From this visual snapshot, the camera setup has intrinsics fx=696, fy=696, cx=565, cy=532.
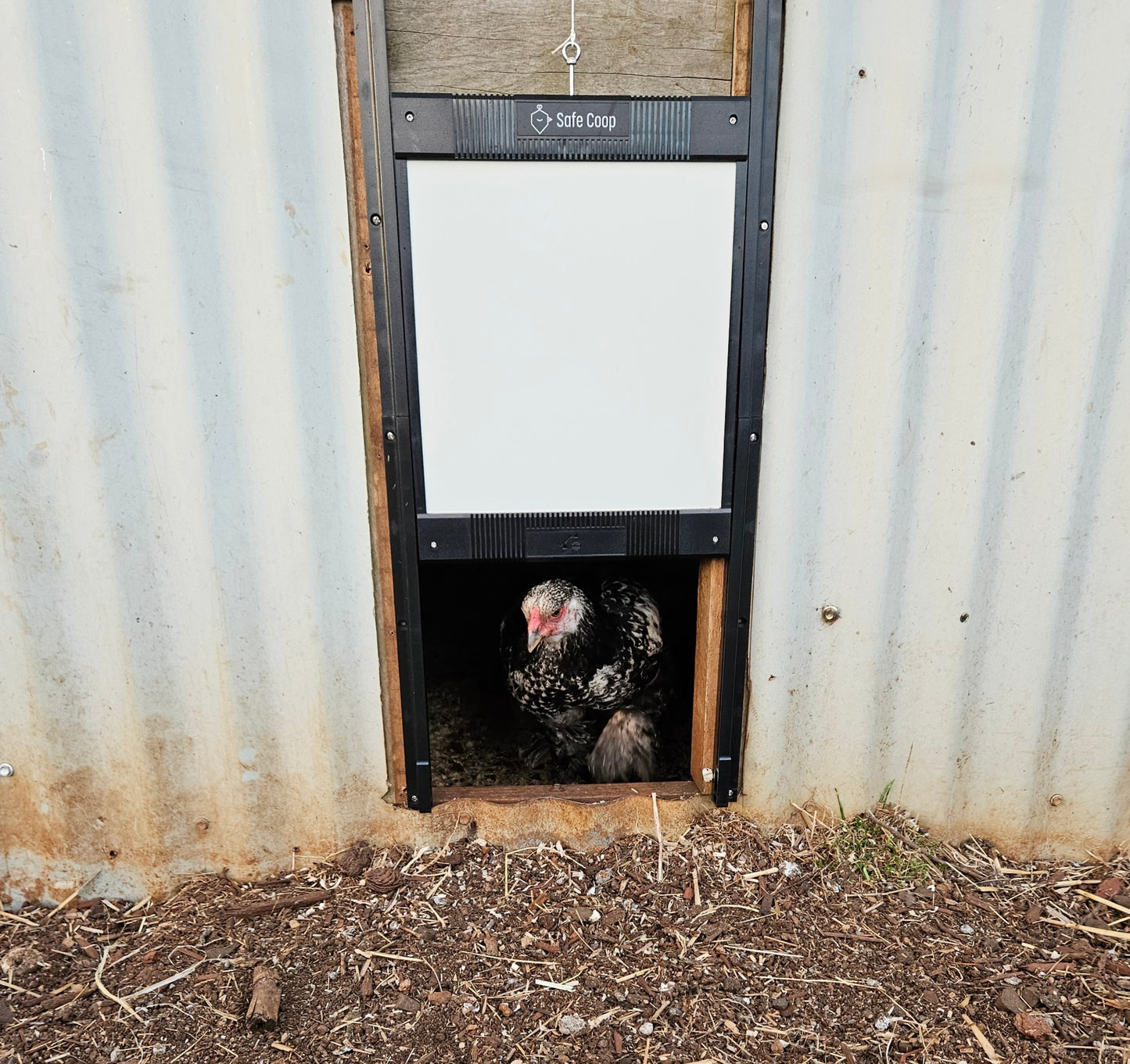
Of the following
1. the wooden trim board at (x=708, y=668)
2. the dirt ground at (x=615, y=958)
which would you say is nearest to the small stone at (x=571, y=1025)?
the dirt ground at (x=615, y=958)

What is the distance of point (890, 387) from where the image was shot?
159 cm

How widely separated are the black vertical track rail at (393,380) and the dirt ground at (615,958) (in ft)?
1.19

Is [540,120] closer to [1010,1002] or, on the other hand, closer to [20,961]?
[1010,1002]

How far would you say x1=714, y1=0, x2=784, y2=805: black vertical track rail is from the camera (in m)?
1.40

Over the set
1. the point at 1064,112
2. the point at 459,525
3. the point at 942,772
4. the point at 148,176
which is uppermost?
the point at 1064,112

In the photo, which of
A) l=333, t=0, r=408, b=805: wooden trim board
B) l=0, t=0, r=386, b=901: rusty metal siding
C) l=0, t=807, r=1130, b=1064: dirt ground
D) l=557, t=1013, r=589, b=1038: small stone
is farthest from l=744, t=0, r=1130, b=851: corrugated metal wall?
l=0, t=0, r=386, b=901: rusty metal siding

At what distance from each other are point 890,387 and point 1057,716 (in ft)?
3.32

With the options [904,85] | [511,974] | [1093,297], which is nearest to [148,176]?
[904,85]

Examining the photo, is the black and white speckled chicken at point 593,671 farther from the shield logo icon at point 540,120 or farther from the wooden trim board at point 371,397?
the shield logo icon at point 540,120

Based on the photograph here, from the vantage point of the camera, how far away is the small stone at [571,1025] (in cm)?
141

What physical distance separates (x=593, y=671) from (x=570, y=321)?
1053 mm

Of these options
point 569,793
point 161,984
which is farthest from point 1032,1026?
point 161,984

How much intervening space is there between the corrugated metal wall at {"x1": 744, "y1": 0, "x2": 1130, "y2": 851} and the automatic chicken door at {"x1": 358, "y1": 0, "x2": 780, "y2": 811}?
9 cm

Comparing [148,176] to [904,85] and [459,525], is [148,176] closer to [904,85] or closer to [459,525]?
[459,525]
